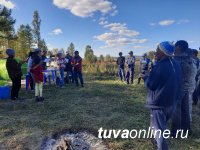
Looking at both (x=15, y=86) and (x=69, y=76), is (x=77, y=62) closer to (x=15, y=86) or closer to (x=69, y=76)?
(x=69, y=76)

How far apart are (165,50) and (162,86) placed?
1.83ft

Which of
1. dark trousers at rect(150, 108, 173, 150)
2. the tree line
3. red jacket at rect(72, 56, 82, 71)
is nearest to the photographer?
dark trousers at rect(150, 108, 173, 150)

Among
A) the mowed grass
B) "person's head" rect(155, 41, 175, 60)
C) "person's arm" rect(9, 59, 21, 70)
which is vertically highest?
"person's head" rect(155, 41, 175, 60)

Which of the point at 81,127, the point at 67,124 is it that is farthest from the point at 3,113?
the point at 81,127

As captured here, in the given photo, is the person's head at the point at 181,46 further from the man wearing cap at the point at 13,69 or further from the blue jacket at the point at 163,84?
the man wearing cap at the point at 13,69

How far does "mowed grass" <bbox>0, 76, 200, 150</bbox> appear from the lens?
5.57m

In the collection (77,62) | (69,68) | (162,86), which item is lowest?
(162,86)

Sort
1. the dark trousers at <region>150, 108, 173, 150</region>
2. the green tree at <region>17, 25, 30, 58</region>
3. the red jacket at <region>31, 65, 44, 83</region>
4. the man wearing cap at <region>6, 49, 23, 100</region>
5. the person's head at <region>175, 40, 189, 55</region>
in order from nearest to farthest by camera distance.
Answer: the dark trousers at <region>150, 108, 173, 150</region>
the person's head at <region>175, 40, 189, 55</region>
the red jacket at <region>31, 65, 44, 83</region>
the man wearing cap at <region>6, 49, 23, 100</region>
the green tree at <region>17, 25, 30, 58</region>

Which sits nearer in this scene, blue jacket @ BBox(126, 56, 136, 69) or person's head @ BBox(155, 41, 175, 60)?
person's head @ BBox(155, 41, 175, 60)

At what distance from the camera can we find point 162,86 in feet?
13.0

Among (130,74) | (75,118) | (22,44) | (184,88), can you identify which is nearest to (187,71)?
(184,88)

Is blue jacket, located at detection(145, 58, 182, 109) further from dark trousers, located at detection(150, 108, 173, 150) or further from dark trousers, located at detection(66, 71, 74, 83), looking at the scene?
dark trousers, located at detection(66, 71, 74, 83)

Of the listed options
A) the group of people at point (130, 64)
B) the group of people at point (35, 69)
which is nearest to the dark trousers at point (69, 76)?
the group of people at point (35, 69)

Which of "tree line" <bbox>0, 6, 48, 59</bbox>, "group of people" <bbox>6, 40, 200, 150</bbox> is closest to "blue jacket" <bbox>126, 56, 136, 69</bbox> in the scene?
"group of people" <bbox>6, 40, 200, 150</bbox>
